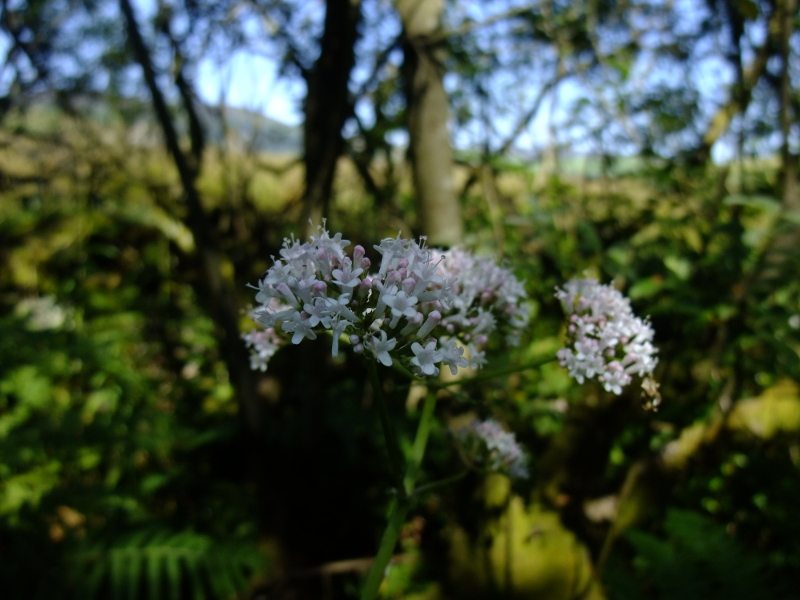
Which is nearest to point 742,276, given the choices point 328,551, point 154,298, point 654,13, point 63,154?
point 654,13

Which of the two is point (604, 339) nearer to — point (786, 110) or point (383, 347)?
point (383, 347)

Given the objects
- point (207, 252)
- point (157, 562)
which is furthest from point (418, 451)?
point (207, 252)

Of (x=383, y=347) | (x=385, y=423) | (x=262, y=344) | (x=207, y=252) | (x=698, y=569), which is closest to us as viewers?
(x=383, y=347)

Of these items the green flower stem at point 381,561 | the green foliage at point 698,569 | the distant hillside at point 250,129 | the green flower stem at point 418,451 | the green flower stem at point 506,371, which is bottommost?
the green foliage at point 698,569

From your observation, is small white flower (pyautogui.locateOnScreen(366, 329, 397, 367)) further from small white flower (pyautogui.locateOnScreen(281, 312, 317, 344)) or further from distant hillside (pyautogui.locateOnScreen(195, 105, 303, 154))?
distant hillside (pyautogui.locateOnScreen(195, 105, 303, 154))

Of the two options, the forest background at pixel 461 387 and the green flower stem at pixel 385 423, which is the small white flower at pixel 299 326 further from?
the forest background at pixel 461 387

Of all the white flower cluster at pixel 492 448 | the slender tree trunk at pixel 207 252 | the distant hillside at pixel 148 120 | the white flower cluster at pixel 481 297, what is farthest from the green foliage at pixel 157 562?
the distant hillside at pixel 148 120

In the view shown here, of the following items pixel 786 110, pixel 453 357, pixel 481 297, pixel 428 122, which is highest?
pixel 428 122
